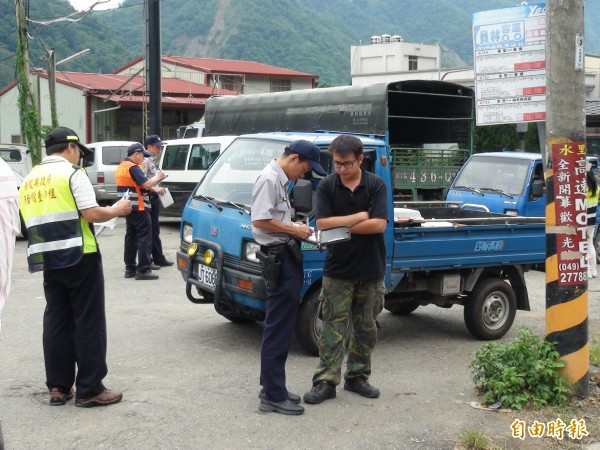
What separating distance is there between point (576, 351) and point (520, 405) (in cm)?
58

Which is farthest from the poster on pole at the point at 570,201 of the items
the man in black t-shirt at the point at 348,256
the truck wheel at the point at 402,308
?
the truck wheel at the point at 402,308

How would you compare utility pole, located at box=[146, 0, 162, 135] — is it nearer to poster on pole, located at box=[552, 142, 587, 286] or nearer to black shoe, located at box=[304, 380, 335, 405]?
black shoe, located at box=[304, 380, 335, 405]

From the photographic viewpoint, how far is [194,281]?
7211 mm

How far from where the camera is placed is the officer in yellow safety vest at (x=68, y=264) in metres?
5.41

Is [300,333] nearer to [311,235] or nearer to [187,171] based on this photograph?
[311,235]

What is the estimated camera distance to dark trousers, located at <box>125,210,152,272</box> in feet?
35.1

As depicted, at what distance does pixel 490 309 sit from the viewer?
26.3 feet

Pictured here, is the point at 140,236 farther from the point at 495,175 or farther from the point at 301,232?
the point at 495,175

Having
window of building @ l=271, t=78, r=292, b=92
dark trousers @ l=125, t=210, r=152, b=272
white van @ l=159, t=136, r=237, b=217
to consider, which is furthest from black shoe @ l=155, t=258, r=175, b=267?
window of building @ l=271, t=78, r=292, b=92

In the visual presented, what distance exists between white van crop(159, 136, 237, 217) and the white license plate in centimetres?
910

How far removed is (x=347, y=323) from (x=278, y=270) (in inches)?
28.7

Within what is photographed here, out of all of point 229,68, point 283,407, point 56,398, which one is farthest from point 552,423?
point 229,68

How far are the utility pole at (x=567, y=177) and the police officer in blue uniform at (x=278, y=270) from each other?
5.65 ft

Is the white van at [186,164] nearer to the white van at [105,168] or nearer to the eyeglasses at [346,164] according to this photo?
the white van at [105,168]
